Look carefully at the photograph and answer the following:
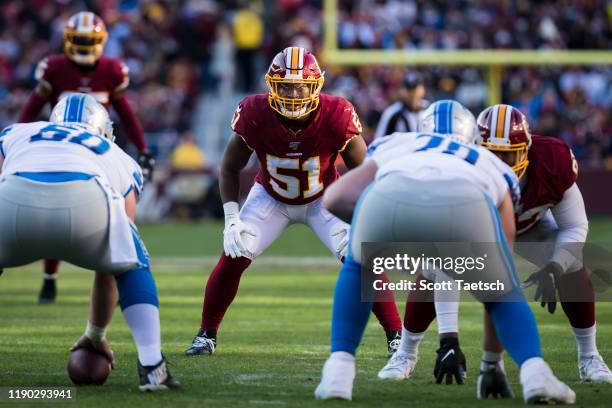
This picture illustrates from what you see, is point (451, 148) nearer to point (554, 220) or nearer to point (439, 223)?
point (439, 223)

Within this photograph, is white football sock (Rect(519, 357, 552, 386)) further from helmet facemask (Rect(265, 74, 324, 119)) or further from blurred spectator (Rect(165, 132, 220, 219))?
blurred spectator (Rect(165, 132, 220, 219))

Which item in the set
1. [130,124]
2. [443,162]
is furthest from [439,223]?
[130,124]

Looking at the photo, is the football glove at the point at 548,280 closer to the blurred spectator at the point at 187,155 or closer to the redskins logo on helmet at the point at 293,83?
the redskins logo on helmet at the point at 293,83

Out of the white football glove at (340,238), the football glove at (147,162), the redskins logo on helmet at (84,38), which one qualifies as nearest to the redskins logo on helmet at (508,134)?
the white football glove at (340,238)

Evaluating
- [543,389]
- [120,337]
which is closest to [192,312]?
[120,337]

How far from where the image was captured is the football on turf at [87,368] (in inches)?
208

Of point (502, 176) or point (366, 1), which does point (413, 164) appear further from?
point (366, 1)

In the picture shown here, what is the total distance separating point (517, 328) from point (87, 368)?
1.96 metres

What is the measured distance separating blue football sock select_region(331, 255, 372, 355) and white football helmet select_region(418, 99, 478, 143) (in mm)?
711

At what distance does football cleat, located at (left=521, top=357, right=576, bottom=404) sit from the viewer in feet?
14.9

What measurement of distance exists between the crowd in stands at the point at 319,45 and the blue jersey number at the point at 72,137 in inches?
457

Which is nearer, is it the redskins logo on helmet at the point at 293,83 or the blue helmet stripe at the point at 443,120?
the blue helmet stripe at the point at 443,120

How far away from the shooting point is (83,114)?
540 cm

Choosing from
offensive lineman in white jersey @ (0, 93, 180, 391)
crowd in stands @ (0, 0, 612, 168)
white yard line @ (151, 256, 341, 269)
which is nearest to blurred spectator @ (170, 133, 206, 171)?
crowd in stands @ (0, 0, 612, 168)
